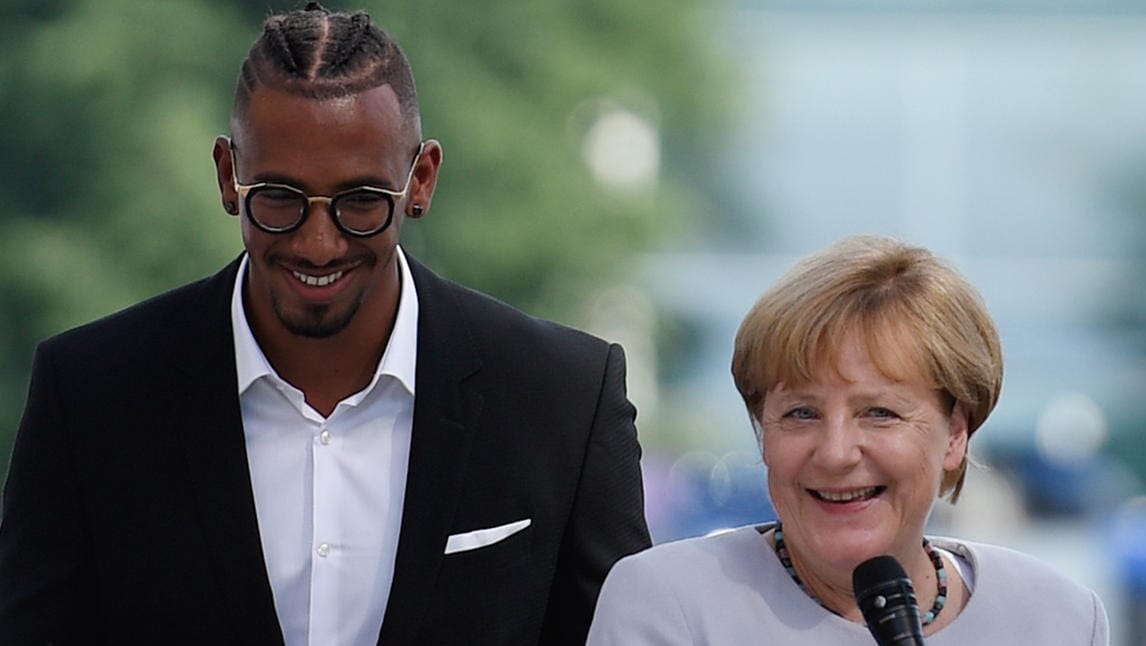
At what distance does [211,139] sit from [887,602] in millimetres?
8823

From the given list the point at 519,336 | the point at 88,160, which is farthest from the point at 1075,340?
the point at 519,336

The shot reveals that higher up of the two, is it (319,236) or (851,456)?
(319,236)

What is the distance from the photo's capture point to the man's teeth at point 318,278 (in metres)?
3.18

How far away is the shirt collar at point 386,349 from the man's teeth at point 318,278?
25 centimetres

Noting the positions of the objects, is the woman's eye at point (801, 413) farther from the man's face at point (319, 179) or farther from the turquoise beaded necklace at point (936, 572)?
the man's face at point (319, 179)

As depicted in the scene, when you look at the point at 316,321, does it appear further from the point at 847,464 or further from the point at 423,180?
the point at 847,464

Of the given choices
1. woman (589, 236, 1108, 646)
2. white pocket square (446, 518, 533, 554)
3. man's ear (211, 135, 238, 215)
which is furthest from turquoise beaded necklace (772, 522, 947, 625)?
man's ear (211, 135, 238, 215)

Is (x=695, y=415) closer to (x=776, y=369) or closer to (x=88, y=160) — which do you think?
(x=88, y=160)

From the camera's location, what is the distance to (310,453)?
3.37 meters

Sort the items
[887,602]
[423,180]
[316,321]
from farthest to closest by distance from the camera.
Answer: [423,180] → [316,321] → [887,602]

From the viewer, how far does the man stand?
3.26m

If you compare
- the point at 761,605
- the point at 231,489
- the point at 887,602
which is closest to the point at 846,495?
the point at 761,605

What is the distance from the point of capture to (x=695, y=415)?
15492mm

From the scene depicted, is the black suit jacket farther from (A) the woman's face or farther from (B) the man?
(A) the woman's face
